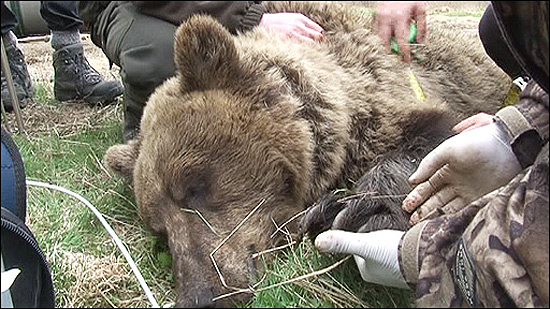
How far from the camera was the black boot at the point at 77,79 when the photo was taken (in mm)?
5105

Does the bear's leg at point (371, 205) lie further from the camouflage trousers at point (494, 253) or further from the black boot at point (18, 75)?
the black boot at point (18, 75)

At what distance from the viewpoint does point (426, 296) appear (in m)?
1.57

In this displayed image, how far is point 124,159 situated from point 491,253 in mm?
2074

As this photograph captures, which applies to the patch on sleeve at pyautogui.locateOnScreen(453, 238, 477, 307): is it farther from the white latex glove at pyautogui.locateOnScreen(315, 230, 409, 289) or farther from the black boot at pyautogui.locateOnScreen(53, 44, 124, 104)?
the black boot at pyautogui.locateOnScreen(53, 44, 124, 104)

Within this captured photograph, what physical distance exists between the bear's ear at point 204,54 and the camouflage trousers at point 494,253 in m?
1.40

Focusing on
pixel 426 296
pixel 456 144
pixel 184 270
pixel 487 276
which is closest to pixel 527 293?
pixel 487 276

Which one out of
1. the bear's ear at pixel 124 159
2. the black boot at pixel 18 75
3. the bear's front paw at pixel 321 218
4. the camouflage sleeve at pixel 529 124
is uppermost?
the camouflage sleeve at pixel 529 124

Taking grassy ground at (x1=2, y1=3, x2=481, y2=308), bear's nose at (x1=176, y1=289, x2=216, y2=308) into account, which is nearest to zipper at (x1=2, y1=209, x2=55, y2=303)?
grassy ground at (x1=2, y1=3, x2=481, y2=308)

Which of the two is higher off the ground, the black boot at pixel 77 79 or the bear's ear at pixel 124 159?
the bear's ear at pixel 124 159

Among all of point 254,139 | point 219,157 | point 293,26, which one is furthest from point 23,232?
point 293,26

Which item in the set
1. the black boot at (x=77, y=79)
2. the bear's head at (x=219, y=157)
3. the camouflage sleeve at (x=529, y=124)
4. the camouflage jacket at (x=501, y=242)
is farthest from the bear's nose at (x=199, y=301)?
the black boot at (x=77, y=79)

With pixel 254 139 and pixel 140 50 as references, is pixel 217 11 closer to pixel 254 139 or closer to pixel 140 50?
pixel 140 50

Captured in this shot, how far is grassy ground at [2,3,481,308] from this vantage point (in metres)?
2.01

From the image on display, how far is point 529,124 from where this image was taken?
1913 mm
